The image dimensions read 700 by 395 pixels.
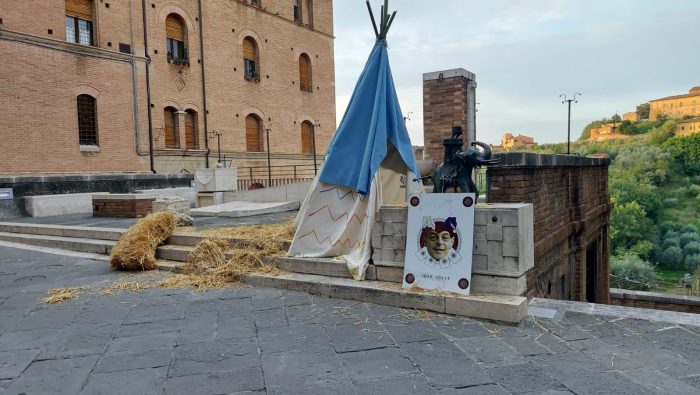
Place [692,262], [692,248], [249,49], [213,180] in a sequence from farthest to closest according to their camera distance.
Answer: [692,248] → [692,262] → [249,49] → [213,180]

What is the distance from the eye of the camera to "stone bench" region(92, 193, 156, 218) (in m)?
11.0

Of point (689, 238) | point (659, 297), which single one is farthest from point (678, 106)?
point (659, 297)

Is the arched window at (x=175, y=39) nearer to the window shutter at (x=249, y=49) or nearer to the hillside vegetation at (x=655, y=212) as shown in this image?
the window shutter at (x=249, y=49)

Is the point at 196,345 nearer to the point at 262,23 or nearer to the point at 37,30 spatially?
the point at 37,30

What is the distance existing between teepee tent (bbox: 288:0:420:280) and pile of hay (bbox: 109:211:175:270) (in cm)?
222

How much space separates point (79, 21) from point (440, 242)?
734 inches

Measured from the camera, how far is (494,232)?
429 cm

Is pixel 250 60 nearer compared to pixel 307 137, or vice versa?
pixel 250 60

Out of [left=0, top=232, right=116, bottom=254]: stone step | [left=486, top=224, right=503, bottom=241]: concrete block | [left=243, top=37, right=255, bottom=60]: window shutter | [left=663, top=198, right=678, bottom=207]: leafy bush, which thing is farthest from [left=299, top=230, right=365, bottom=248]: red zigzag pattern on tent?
[left=663, top=198, right=678, bottom=207]: leafy bush

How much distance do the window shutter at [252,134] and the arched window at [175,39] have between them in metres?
4.59

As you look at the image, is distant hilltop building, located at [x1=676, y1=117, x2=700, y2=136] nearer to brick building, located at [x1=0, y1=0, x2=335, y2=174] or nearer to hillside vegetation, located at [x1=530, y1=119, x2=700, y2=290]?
hillside vegetation, located at [x1=530, y1=119, x2=700, y2=290]

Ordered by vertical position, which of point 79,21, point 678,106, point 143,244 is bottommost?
point 143,244

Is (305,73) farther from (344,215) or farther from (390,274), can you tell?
(390,274)

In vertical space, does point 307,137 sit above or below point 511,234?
above
